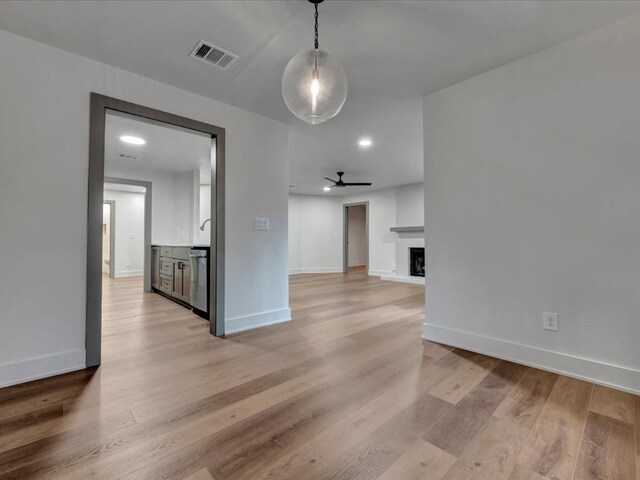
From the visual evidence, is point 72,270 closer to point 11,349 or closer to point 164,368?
point 11,349

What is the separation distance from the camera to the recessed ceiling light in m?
3.70

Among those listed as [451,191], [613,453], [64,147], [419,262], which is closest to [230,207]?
[64,147]

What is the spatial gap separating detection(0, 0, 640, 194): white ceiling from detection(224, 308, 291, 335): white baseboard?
2195 millimetres

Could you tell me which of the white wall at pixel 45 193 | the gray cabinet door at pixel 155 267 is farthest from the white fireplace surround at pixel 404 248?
the white wall at pixel 45 193

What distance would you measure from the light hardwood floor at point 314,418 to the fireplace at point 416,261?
4.61m

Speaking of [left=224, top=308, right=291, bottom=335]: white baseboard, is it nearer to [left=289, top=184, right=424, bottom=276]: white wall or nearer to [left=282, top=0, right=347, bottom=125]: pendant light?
[left=282, top=0, right=347, bottom=125]: pendant light

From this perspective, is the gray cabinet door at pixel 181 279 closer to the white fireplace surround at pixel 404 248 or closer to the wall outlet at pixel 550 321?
the wall outlet at pixel 550 321

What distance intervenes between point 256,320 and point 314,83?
95.5 inches

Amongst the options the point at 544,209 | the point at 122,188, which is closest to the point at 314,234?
the point at 122,188

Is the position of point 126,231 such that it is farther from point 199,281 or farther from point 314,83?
point 314,83

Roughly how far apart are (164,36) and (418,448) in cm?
279

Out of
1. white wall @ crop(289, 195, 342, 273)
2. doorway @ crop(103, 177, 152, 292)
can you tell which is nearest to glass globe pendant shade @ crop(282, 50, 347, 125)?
white wall @ crop(289, 195, 342, 273)

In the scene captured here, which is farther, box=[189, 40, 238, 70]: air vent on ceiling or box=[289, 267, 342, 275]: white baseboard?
box=[289, 267, 342, 275]: white baseboard

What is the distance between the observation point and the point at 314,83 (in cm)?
148
